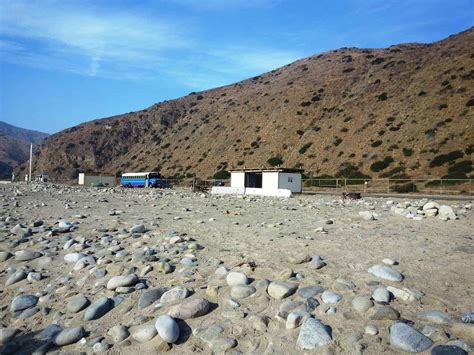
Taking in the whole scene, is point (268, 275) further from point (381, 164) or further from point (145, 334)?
point (381, 164)

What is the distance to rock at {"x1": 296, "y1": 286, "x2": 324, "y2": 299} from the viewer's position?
14.6ft

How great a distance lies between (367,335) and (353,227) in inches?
220

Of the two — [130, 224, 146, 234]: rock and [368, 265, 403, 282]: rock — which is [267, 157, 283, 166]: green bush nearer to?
[130, 224, 146, 234]: rock

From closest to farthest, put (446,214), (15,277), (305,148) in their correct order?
1. (15,277)
2. (446,214)
3. (305,148)

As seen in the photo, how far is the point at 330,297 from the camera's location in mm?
4309

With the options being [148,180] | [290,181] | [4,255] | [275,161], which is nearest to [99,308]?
[4,255]

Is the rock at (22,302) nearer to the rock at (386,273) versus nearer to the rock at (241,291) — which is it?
the rock at (241,291)

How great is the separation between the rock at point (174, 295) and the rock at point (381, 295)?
224 cm

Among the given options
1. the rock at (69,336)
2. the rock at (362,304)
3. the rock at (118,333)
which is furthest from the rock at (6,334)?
the rock at (362,304)

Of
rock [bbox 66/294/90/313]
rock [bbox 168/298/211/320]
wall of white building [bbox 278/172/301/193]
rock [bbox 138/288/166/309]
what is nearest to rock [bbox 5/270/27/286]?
rock [bbox 66/294/90/313]

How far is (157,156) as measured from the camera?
8681 centimetres

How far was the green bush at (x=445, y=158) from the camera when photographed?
139 ft

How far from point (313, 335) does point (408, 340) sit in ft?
2.70

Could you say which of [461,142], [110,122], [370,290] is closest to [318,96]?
[461,142]
